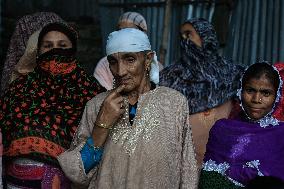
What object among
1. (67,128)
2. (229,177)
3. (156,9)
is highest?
(156,9)

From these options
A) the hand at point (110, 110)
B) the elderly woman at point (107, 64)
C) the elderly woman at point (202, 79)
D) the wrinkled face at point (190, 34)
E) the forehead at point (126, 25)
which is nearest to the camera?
the hand at point (110, 110)

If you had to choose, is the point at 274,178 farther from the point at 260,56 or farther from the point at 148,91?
the point at 260,56

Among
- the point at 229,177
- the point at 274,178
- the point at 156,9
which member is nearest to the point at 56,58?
the point at 229,177

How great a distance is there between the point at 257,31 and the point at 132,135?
2.91 meters

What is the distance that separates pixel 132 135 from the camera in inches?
103

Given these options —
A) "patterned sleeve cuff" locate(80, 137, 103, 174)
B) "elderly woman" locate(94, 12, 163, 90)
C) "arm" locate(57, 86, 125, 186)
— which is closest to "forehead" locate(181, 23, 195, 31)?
"elderly woman" locate(94, 12, 163, 90)

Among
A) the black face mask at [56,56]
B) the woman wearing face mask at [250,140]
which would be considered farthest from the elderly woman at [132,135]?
the black face mask at [56,56]

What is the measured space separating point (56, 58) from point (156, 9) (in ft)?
9.51

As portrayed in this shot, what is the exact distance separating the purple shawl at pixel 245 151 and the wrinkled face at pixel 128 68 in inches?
26.5

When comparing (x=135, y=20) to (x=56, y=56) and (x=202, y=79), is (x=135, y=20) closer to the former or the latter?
(x=202, y=79)

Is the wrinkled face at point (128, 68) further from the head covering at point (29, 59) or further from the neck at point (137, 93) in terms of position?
the head covering at point (29, 59)

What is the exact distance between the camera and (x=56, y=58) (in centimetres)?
331

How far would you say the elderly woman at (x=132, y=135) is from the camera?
258cm

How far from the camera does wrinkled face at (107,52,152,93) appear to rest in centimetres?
264
